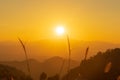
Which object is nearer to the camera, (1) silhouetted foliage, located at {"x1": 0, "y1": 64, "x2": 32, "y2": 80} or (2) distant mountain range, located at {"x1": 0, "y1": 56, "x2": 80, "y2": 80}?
(1) silhouetted foliage, located at {"x1": 0, "y1": 64, "x2": 32, "y2": 80}

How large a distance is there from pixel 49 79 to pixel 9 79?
3.47 meters

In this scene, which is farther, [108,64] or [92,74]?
[92,74]

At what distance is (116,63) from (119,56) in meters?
3.02

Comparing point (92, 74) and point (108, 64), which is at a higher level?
point (108, 64)

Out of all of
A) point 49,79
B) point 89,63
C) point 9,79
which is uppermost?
point 9,79

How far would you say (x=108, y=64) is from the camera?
28.0 feet

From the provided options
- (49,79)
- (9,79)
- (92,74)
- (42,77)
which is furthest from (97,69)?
(9,79)

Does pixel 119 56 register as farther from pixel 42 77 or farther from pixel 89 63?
pixel 42 77

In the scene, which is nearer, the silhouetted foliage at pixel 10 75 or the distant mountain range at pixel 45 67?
the silhouetted foliage at pixel 10 75

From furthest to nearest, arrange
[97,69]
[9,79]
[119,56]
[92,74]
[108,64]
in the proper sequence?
[119,56]
[97,69]
[92,74]
[108,64]
[9,79]

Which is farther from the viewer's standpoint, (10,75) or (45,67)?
(45,67)

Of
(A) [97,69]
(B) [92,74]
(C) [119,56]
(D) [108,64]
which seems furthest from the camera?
(C) [119,56]

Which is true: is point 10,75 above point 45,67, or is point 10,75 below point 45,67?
above

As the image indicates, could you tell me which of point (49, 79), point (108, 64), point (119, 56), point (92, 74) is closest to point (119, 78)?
point (108, 64)
